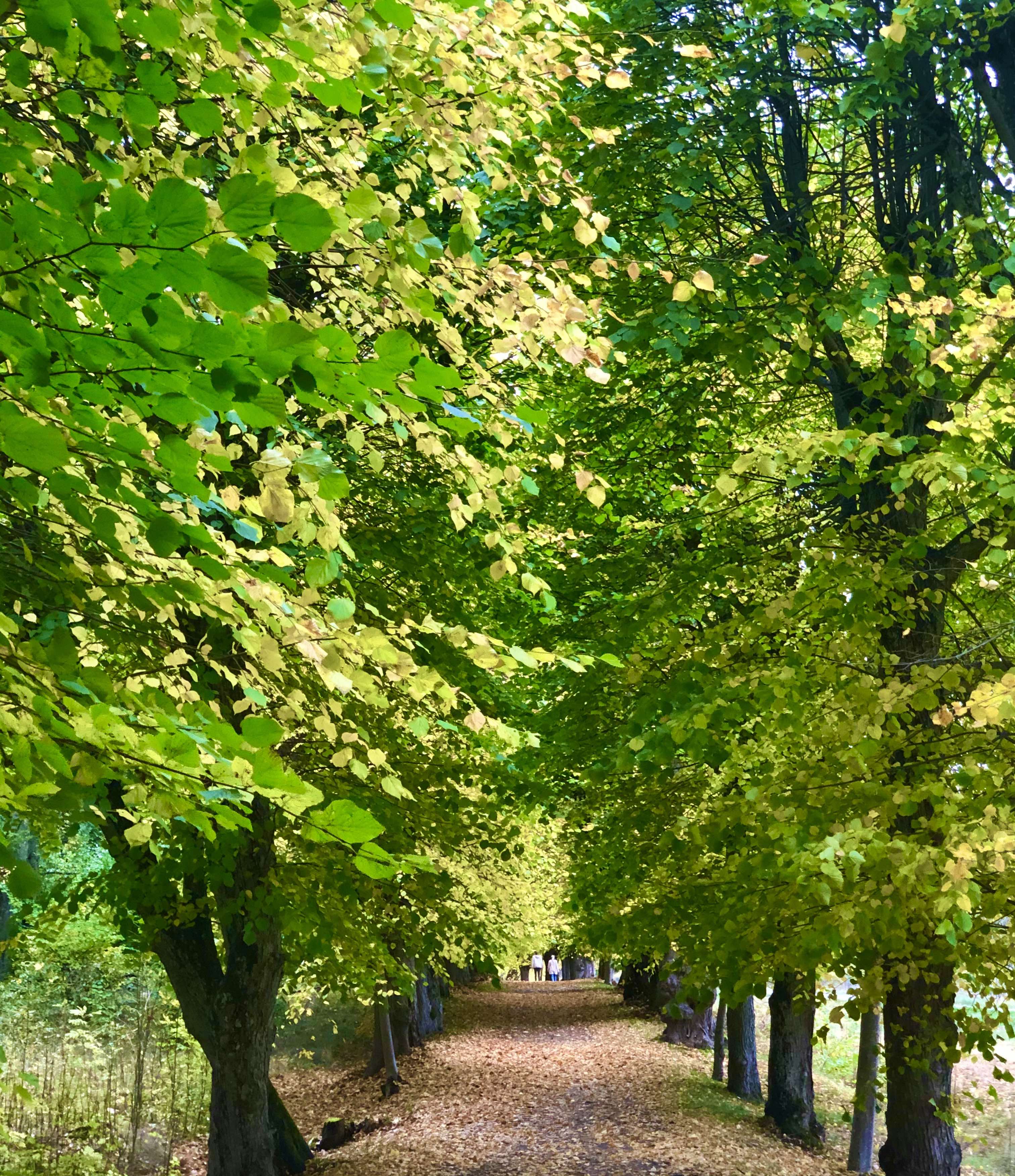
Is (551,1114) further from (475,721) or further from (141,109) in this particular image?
(141,109)

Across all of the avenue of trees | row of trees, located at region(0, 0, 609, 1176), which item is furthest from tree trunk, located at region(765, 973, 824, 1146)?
row of trees, located at region(0, 0, 609, 1176)

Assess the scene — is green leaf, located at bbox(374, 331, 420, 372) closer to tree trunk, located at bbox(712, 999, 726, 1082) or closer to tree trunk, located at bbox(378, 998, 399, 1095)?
tree trunk, located at bbox(712, 999, 726, 1082)

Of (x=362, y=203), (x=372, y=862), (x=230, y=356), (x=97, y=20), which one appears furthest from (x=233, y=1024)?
(x=97, y=20)

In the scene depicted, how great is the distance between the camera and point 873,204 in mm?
7910

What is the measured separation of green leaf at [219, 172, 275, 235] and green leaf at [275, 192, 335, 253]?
0.02 m

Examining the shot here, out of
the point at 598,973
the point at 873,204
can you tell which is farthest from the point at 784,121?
the point at 598,973

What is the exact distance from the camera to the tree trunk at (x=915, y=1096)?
6.41 m

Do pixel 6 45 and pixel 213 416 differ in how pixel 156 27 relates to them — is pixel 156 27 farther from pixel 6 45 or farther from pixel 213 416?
pixel 6 45

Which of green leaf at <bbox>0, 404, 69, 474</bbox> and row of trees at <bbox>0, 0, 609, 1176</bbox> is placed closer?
green leaf at <bbox>0, 404, 69, 474</bbox>

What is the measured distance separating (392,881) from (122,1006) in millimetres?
10571

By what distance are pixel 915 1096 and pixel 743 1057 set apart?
32.0ft

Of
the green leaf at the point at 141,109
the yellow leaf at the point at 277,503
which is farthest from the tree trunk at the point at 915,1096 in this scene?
the green leaf at the point at 141,109

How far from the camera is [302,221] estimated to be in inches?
66.9

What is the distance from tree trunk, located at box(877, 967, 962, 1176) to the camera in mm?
6414
